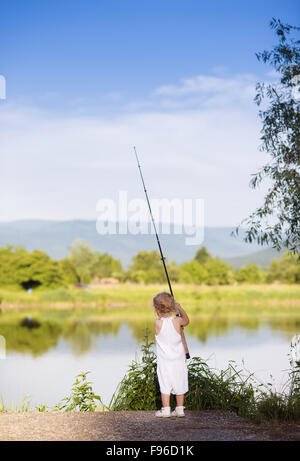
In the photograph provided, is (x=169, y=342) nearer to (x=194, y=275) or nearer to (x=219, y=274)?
(x=194, y=275)

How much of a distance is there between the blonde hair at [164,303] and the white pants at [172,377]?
37 cm

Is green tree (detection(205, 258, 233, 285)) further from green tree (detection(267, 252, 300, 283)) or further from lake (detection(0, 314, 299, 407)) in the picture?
lake (detection(0, 314, 299, 407))

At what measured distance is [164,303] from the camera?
4.46 metres

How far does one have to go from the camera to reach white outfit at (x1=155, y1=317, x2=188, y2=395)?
176 inches

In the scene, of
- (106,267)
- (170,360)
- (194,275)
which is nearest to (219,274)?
(194,275)

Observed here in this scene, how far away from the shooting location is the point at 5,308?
22453 mm

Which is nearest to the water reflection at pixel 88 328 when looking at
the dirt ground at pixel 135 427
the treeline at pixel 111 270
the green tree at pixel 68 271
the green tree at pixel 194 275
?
the treeline at pixel 111 270

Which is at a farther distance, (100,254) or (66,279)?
(100,254)

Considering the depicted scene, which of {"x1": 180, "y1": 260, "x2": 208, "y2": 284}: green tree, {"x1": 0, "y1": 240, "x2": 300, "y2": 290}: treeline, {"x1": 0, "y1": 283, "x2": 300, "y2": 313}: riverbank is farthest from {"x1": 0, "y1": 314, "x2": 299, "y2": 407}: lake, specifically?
{"x1": 180, "y1": 260, "x2": 208, "y2": 284}: green tree

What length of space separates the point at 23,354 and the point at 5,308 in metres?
8.77

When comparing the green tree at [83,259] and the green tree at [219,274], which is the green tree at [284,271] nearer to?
the green tree at [219,274]

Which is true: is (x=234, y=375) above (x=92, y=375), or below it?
above
